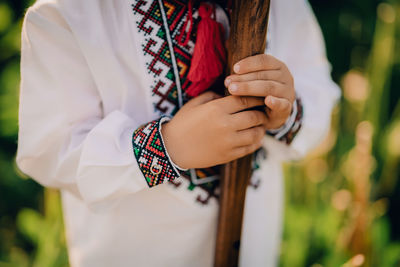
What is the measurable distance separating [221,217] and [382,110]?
3.80ft

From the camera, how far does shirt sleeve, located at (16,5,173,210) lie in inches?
20.2

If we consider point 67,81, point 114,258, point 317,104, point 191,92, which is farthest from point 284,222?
point 67,81

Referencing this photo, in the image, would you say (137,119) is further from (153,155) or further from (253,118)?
(253,118)

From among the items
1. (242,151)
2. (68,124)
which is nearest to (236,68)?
(242,151)

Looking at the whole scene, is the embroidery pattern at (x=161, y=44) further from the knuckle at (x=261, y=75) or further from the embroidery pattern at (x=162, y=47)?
the knuckle at (x=261, y=75)

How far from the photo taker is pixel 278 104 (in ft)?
1.57

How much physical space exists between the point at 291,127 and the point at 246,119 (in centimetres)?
18

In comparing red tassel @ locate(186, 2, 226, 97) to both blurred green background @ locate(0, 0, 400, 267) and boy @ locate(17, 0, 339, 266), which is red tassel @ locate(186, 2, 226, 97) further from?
blurred green background @ locate(0, 0, 400, 267)

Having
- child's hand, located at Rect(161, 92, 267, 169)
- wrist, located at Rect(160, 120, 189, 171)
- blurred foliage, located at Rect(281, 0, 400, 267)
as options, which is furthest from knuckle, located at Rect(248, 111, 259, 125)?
blurred foliage, located at Rect(281, 0, 400, 267)

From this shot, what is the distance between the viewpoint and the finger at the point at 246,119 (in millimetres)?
476

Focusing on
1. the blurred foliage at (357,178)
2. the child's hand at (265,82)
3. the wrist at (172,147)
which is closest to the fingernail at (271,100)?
the child's hand at (265,82)

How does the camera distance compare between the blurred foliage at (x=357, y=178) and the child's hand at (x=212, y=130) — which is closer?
the child's hand at (x=212, y=130)

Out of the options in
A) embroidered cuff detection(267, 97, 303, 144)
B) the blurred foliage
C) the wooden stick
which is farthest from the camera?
the blurred foliage

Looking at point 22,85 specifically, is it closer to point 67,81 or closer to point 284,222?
point 67,81
